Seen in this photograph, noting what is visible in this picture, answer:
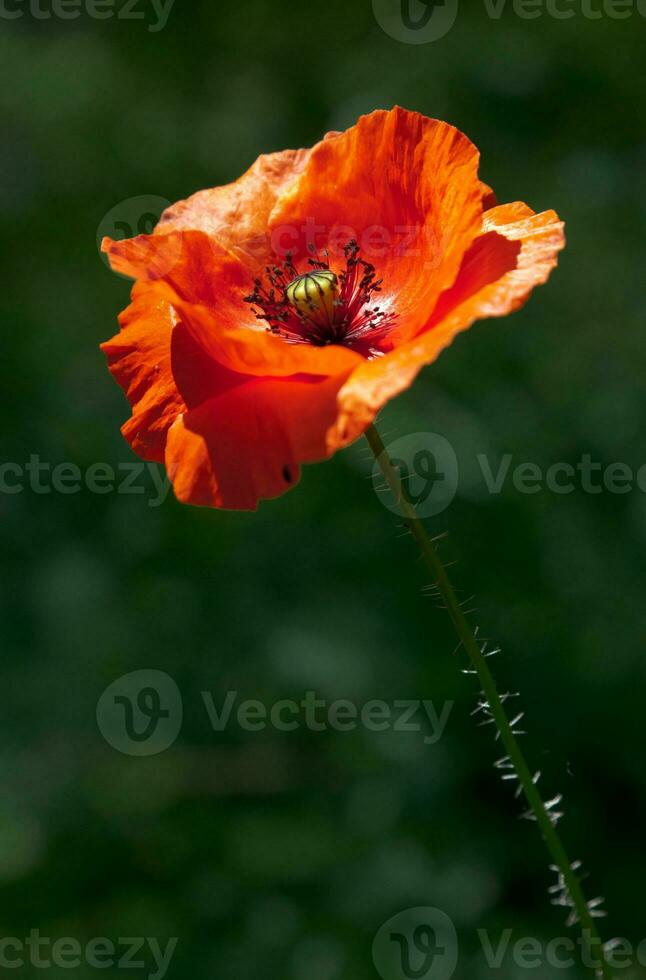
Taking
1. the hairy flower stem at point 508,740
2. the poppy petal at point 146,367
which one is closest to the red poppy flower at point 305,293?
the poppy petal at point 146,367

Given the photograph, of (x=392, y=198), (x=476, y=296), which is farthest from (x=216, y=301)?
(x=476, y=296)

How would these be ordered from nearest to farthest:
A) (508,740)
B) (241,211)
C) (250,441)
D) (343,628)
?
1. (508,740)
2. (250,441)
3. (241,211)
4. (343,628)

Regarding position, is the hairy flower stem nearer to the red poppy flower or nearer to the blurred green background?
the red poppy flower

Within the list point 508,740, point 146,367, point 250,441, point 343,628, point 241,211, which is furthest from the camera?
point 343,628

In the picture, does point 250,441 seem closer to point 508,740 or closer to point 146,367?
point 146,367

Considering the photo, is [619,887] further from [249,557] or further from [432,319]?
[432,319]

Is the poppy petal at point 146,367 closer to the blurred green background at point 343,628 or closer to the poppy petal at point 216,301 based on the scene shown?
the poppy petal at point 216,301

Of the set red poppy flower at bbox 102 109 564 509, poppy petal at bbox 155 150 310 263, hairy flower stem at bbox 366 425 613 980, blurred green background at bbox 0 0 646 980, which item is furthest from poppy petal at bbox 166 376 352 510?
blurred green background at bbox 0 0 646 980
